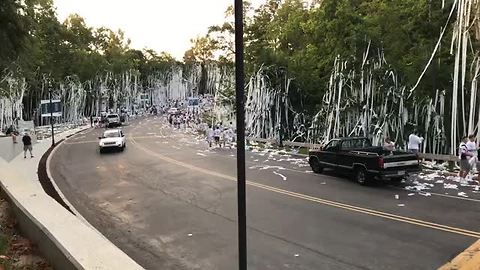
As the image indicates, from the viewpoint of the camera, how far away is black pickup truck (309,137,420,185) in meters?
16.0

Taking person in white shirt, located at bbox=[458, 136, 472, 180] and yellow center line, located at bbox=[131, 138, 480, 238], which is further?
person in white shirt, located at bbox=[458, 136, 472, 180]

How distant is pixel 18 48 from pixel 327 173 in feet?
39.8

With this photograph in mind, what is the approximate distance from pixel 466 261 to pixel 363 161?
8949mm

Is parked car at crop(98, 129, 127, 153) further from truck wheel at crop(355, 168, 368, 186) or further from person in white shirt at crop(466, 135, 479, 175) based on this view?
person in white shirt at crop(466, 135, 479, 175)

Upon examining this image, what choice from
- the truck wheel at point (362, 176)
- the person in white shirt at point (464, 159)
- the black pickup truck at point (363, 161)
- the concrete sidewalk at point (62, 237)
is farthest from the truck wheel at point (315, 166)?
the concrete sidewalk at point (62, 237)

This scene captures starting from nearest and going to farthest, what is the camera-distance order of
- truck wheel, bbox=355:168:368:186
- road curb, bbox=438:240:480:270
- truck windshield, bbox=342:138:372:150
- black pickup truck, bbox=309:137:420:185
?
road curb, bbox=438:240:480:270, black pickup truck, bbox=309:137:420:185, truck wheel, bbox=355:168:368:186, truck windshield, bbox=342:138:372:150

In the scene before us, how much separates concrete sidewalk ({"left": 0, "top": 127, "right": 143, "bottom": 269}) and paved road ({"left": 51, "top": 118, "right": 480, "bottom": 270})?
177cm

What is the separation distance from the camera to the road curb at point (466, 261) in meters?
7.49

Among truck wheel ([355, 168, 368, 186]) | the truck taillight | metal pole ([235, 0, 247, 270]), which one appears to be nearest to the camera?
metal pole ([235, 0, 247, 270])

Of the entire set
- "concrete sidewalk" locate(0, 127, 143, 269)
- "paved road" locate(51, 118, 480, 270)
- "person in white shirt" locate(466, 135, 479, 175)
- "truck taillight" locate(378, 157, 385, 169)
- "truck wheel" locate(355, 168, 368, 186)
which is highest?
"person in white shirt" locate(466, 135, 479, 175)

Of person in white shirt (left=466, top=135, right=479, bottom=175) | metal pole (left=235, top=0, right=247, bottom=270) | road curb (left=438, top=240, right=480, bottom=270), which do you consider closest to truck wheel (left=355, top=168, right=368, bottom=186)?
person in white shirt (left=466, top=135, right=479, bottom=175)

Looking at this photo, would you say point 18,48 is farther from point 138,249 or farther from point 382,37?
point 382,37

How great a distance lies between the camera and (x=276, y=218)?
38.5 ft

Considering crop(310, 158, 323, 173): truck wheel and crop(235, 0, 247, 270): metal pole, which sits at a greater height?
crop(235, 0, 247, 270): metal pole
